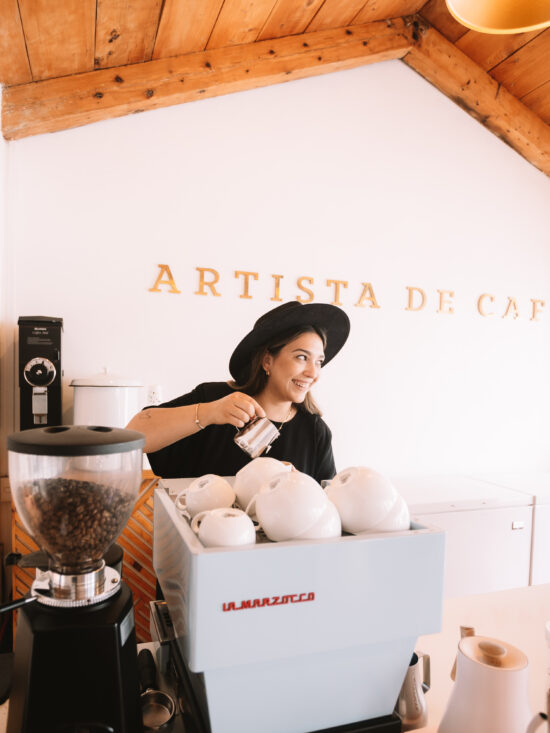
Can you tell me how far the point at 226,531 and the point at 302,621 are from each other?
151 mm

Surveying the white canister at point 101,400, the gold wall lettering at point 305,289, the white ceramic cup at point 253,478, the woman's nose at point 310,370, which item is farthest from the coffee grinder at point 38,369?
the white ceramic cup at point 253,478

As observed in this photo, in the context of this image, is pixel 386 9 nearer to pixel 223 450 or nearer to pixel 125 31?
pixel 125 31

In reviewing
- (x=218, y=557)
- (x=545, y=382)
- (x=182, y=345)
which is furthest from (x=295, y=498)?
(x=545, y=382)

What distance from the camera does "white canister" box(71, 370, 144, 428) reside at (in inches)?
94.0

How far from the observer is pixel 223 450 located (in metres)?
1.84

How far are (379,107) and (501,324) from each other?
1.69 m

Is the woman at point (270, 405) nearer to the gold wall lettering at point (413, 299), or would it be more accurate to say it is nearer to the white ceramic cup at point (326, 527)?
the white ceramic cup at point (326, 527)

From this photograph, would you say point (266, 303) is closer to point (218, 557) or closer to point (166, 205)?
point (166, 205)

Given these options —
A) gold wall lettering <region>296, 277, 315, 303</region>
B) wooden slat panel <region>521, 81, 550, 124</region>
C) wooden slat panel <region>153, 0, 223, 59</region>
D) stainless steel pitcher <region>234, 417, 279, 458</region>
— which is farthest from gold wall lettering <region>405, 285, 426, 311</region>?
stainless steel pitcher <region>234, 417, 279, 458</region>

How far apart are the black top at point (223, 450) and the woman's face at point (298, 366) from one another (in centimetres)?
15

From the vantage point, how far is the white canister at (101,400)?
239cm

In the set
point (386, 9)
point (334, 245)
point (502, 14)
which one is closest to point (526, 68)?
point (386, 9)

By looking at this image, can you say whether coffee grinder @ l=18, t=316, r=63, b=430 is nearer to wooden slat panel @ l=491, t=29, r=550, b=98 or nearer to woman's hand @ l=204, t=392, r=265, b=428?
woman's hand @ l=204, t=392, r=265, b=428

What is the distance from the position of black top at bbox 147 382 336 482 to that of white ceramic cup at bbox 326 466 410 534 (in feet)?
3.62
